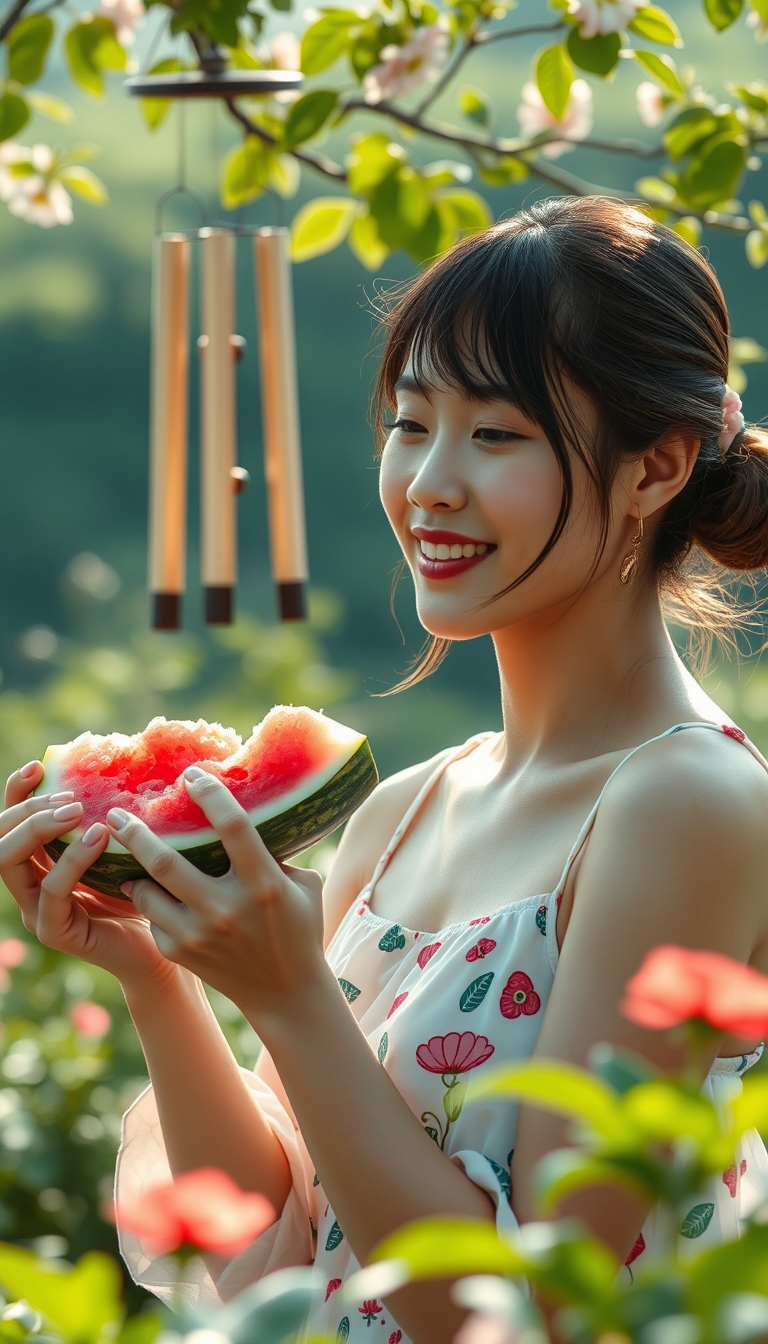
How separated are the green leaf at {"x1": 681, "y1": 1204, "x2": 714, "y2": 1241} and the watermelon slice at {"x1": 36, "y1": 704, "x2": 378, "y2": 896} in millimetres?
612

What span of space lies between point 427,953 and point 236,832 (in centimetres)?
37

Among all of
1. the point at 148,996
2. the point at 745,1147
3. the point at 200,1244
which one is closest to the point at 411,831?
the point at 148,996

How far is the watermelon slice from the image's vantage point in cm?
154

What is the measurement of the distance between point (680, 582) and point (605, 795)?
1.36 ft

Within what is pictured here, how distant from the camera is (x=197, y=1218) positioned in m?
0.56

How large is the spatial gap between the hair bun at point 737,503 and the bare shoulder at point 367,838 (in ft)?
1.66

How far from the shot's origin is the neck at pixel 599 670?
64.3 inches

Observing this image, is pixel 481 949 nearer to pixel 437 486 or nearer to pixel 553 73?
pixel 437 486

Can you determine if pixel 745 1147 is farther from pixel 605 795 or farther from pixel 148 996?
pixel 148 996

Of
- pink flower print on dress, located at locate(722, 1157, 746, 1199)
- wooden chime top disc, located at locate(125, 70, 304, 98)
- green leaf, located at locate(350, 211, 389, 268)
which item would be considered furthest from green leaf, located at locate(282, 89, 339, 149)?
pink flower print on dress, located at locate(722, 1157, 746, 1199)

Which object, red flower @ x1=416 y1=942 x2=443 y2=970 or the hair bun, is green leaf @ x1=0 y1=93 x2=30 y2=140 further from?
red flower @ x1=416 y1=942 x2=443 y2=970

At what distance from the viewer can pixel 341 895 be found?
76.4 inches

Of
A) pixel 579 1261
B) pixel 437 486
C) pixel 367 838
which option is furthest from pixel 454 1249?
pixel 367 838

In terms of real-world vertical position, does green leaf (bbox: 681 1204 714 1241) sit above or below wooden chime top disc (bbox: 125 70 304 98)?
below
